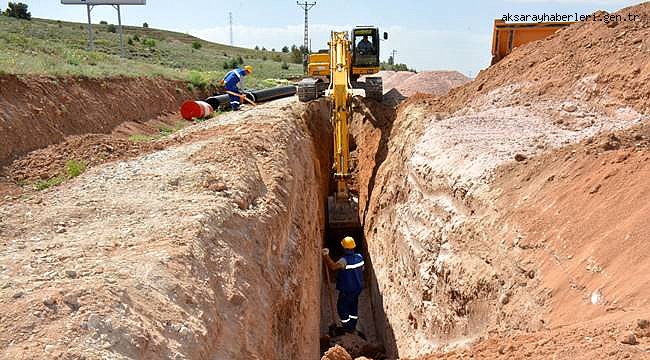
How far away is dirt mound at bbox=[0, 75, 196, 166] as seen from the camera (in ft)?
41.2

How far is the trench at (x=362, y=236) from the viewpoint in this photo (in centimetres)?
1199

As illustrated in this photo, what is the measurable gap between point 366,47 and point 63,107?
10439 millimetres

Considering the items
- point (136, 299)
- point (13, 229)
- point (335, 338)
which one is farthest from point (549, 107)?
point (13, 229)

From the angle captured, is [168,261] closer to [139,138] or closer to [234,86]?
[139,138]

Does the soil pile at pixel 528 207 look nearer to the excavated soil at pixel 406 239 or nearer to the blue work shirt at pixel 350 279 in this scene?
the excavated soil at pixel 406 239

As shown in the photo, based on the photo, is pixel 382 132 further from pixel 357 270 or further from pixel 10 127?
pixel 10 127

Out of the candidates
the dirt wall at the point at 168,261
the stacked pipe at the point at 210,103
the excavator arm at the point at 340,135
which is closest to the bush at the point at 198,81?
the stacked pipe at the point at 210,103

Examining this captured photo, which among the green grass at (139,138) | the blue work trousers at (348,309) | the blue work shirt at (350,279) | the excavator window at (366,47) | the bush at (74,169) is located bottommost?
the blue work trousers at (348,309)

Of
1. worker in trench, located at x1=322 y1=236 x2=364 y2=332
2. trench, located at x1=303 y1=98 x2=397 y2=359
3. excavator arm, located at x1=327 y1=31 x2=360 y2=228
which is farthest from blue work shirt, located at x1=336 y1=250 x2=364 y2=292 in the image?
excavator arm, located at x1=327 y1=31 x2=360 y2=228

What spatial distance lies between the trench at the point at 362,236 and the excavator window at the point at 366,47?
5.82 ft

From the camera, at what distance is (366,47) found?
19.4m

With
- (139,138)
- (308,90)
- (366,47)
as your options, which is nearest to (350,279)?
(139,138)

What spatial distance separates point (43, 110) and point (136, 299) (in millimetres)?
10537

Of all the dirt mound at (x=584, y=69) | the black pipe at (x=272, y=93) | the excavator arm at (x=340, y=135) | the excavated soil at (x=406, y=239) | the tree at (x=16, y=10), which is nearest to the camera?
the excavated soil at (x=406, y=239)
